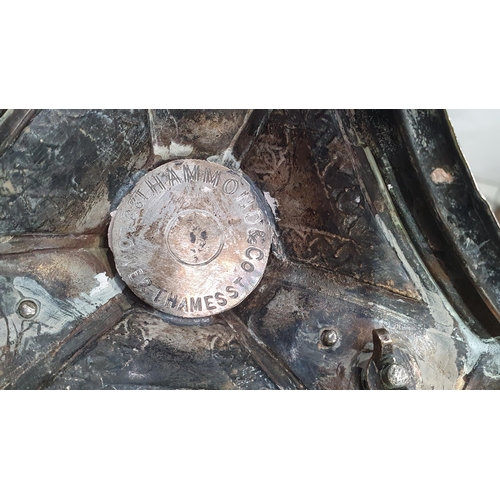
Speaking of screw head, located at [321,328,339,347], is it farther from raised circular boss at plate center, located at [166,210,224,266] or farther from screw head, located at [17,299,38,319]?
screw head, located at [17,299,38,319]

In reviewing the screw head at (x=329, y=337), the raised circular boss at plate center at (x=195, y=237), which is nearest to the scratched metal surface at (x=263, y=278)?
the screw head at (x=329, y=337)

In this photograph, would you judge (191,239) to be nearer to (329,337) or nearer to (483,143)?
(329,337)

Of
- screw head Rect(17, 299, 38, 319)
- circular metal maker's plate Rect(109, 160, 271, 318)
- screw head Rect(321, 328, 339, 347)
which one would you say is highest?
circular metal maker's plate Rect(109, 160, 271, 318)

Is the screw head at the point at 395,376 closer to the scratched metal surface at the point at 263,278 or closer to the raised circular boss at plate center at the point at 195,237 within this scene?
the scratched metal surface at the point at 263,278

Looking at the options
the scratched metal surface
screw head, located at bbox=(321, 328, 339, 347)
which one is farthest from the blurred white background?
screw head, located at bbox=(321, 328, 339, 347)

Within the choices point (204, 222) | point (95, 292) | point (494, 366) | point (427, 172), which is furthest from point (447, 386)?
point (95, 292)
